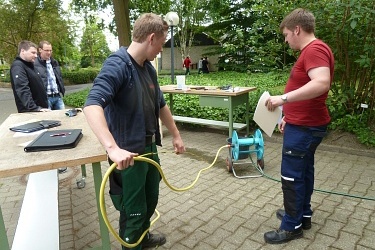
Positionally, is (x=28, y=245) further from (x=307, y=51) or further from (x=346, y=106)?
(x=346, y=106)

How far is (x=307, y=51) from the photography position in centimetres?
209

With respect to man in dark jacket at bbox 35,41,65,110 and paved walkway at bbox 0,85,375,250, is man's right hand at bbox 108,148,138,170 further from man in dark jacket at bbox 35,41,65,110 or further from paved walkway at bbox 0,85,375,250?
man in dark jacket at bbox 35,41,65,110

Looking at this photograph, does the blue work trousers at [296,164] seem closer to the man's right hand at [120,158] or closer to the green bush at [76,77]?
the man's right hand at [120,158]

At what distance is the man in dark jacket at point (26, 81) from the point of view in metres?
3.85

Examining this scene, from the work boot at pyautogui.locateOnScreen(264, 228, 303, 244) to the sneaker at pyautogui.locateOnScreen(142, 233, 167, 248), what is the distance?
0.91m

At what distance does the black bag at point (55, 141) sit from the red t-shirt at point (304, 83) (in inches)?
64.6

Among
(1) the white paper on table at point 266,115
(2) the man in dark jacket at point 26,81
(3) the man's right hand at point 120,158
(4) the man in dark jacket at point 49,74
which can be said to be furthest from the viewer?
(4) the man in dark jacket at point 49,74

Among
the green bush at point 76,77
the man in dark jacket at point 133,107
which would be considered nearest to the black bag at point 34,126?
the man in dark jacket at point 133,107

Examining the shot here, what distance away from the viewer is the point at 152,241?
8.43 ft

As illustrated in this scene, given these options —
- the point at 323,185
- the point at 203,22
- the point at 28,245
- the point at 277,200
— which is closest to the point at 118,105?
the point at 28,245

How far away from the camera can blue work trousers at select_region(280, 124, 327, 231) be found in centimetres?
227

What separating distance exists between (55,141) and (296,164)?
1801mm

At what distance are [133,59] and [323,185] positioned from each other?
287 cm

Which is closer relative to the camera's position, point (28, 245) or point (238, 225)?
point (28, 245)
